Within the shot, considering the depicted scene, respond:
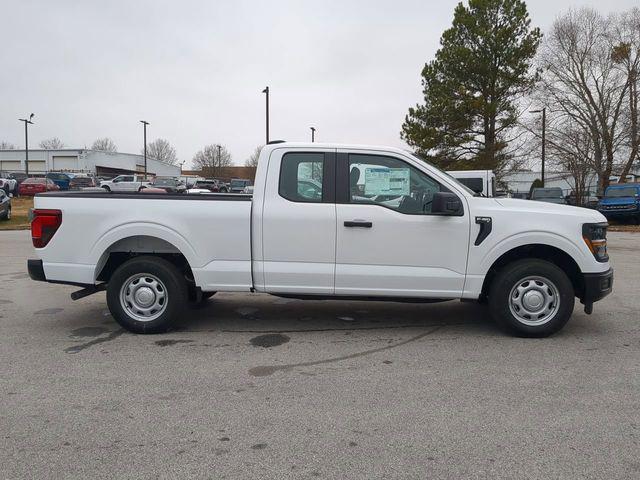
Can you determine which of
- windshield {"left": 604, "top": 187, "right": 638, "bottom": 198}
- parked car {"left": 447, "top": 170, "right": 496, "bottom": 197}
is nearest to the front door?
parked car {"left": 447, "top": 170, "right": 496, "bottom": 197}

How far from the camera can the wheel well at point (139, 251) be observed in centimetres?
564

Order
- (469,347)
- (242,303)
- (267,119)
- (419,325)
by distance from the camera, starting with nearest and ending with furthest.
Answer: (469,347), (419,325), (242,303), (267,119)

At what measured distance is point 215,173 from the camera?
87.0 meters

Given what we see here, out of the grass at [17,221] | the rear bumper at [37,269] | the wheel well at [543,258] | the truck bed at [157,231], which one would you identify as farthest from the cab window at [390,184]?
the grass at [17,221]

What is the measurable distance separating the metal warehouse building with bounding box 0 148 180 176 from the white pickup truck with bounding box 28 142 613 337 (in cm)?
8426

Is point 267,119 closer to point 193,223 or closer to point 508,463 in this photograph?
point 193,223

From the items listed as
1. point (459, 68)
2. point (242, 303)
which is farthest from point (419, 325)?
point (459, 68)

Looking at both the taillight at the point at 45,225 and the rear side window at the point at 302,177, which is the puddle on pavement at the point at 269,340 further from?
the taillight at the point at 45,225

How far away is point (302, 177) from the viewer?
5.50 meters

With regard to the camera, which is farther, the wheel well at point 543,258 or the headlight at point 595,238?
the wheel well at point 543,258

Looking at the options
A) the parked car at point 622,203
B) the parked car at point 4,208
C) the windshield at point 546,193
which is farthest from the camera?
the windshield at point 546,193

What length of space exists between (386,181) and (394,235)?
572 millimetres

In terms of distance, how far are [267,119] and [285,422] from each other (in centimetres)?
2880

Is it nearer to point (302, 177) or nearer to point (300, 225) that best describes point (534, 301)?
point (300, 225)
